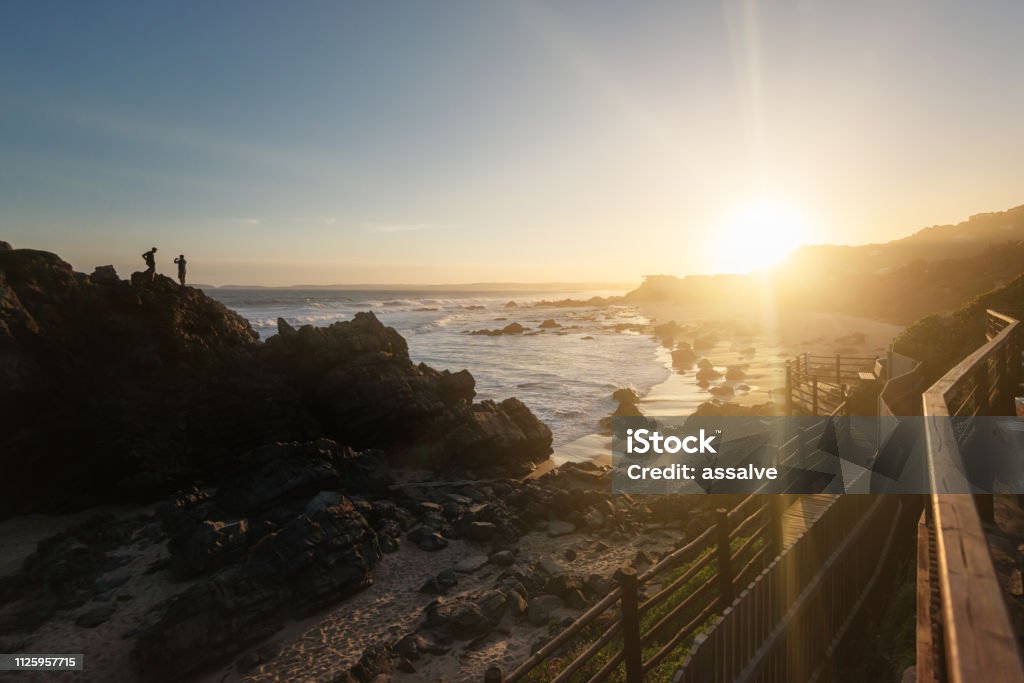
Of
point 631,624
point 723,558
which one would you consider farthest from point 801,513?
point 631,624

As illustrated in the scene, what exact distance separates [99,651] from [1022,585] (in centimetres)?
1402

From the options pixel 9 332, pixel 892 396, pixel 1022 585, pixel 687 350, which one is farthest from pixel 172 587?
pixel 687 350

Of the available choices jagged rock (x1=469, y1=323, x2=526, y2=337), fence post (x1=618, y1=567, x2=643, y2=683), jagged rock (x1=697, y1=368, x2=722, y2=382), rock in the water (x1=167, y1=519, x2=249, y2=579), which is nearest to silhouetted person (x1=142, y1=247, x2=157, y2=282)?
rock in the water (x1=167, y1=519, x2=249, y2=579)

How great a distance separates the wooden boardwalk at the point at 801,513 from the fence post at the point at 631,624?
3.44 metres

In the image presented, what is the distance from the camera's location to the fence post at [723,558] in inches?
262

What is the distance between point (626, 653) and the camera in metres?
6.11

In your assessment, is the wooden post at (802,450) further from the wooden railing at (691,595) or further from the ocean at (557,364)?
the ocean at (557,364)

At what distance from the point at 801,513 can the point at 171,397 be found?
1990 centimetres

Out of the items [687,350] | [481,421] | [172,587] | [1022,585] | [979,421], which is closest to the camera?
[1022,585]

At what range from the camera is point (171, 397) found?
757 inches

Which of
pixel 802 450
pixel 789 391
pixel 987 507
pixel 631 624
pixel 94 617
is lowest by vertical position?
pixel 94 617

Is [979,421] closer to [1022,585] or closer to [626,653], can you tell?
[1022,585]

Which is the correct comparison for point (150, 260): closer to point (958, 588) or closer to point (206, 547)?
point (206, 547)

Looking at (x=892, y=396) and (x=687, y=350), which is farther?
(x=687, y=350)
